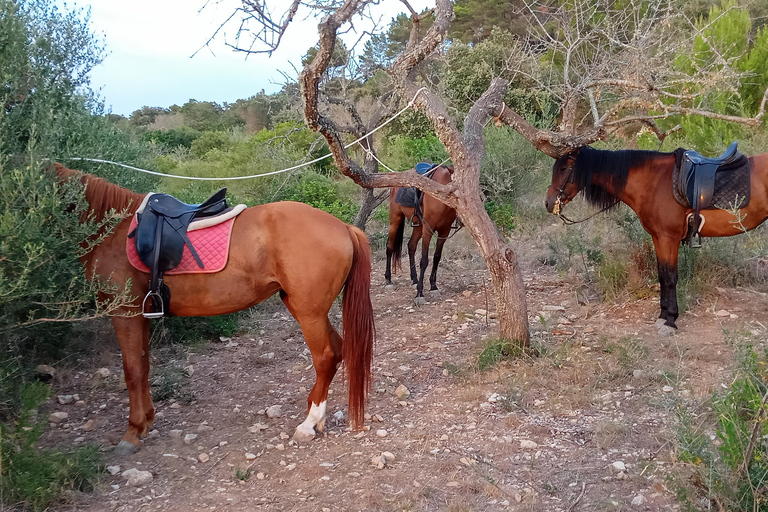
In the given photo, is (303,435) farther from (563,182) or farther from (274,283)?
(563,182)

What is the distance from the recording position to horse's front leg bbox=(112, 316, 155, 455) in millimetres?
3541

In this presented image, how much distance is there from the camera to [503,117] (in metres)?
5.10

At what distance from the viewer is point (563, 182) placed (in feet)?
18.4

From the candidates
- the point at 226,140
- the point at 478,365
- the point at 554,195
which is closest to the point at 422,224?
the point at 554,195

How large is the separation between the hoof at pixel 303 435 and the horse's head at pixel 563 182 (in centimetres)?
342

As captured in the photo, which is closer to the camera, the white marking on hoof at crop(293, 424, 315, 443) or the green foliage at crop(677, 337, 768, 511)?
the green foliage at crop(677, 337, 768, 511)

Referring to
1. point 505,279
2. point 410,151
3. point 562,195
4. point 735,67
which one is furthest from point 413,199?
point 735,67

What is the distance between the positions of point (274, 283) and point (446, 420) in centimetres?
152

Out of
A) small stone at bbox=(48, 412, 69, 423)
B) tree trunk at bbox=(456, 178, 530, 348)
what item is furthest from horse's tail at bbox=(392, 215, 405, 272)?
small stone at bbox=(48, 412, 69, 423)

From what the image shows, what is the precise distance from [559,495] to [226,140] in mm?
14887

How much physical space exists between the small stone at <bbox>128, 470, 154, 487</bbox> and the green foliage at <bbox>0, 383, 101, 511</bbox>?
18 cm

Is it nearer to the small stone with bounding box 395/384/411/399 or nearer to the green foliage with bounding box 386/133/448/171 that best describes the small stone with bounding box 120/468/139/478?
the small stone with bounding box 395/384/411/399

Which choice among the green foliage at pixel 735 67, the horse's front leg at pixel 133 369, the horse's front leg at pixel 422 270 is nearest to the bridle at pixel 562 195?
the horse's front leg at pixel 422 270

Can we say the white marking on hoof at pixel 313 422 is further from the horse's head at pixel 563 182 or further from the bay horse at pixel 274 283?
the horse's head at pixel 563 182
